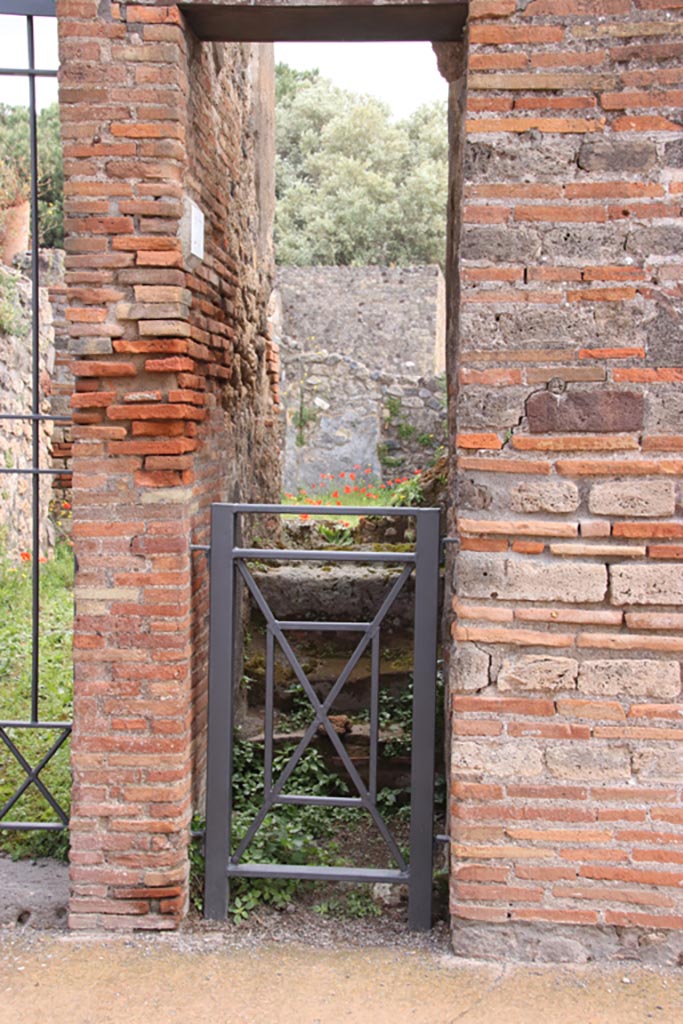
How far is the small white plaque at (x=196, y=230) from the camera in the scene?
153 inches

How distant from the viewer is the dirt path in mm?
3363

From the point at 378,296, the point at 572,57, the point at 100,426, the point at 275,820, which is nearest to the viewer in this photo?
the point at 572,57

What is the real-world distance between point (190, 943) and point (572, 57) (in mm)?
3511

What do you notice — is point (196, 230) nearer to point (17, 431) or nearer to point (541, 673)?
point (541, 673)

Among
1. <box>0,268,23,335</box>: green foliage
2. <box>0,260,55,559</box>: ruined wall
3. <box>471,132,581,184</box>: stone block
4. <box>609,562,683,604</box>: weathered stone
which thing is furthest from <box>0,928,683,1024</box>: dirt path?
<box>0,268,23,335</box>: green foliage

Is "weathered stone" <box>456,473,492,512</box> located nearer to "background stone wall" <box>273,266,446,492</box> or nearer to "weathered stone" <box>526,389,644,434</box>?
"weathered stone" <box>526,389,644,434</box>

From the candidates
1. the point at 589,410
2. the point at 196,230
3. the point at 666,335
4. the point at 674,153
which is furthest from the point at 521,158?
the point at 196,230

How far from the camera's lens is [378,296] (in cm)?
1947

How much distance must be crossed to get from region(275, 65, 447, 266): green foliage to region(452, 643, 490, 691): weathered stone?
72.4ft

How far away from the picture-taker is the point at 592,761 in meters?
3.62

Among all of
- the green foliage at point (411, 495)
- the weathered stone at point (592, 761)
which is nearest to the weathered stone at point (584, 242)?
the weathered stone at point (592, 761)

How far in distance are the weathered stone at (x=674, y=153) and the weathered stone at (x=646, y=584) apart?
1406 mm

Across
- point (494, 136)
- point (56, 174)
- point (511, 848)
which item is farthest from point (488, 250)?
point (56, 174)

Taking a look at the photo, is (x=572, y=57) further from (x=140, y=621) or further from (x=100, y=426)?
(x=140, y=621)
